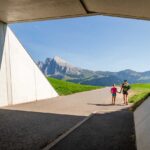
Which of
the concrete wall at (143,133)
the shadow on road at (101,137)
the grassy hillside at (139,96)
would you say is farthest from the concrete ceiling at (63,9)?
the grassy hillside at (139,96)

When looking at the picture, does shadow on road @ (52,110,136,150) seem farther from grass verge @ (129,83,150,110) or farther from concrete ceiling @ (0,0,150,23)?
grass verge @ (129,83,150,110)

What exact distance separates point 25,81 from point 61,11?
8.31m

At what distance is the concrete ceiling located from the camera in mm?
17797

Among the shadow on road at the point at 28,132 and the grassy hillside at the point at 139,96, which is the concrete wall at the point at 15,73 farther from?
the grassy hillside at the point at 139,96

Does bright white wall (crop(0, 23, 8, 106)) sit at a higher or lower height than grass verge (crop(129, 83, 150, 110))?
higher

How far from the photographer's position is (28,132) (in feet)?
44.2

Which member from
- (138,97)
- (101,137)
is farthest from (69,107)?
(101,137)

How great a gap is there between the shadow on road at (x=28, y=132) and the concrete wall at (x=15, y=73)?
25.7ft

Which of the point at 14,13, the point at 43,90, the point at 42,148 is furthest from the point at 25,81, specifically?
the point at 42,148

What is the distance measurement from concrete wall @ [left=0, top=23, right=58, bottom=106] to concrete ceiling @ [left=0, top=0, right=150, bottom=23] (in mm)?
1931

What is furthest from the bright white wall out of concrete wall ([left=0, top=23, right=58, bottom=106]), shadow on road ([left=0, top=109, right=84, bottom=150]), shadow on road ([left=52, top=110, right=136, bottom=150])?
shadow on road ([left=52, top=110, right=136, bottom=150])

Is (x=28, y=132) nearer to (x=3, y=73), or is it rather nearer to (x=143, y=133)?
(x=143, y=133)

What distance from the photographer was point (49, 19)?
83.6ft

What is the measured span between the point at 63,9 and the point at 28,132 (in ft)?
35.2
